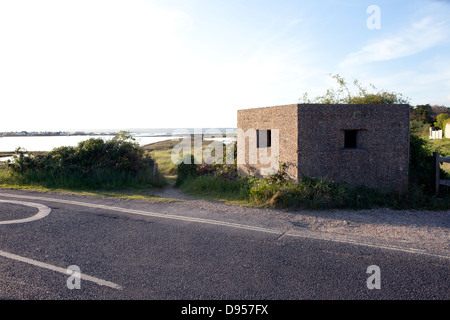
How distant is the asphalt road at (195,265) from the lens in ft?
11.2

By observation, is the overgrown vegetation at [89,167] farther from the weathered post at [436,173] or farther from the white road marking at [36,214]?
the weathered post at [436,173]

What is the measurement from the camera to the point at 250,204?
773 centimetres

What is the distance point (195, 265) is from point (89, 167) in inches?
341

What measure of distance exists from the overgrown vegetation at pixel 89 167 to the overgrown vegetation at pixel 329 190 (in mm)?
2546

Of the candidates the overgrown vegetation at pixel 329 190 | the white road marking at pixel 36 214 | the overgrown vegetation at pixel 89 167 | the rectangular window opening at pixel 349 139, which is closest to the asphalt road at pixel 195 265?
the white road marking at pixel 36 214

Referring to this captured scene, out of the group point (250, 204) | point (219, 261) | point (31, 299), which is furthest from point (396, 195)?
point (31, 299)

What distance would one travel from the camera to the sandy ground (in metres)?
5.00

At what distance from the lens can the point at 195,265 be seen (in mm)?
4094

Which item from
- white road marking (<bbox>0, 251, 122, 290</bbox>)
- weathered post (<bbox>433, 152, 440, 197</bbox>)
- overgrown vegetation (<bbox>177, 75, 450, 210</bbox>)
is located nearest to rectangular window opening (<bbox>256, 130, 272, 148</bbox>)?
overgrown vegetation (<bbox>177, 75, 450, 210</bbox>)

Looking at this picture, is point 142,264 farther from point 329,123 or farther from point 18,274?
point 329,123

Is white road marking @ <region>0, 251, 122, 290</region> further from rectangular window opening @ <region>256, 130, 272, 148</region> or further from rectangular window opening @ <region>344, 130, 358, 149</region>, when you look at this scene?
rectangular window opening @ <region>344, 130, 358, 149</region>

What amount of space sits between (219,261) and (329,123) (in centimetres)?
541

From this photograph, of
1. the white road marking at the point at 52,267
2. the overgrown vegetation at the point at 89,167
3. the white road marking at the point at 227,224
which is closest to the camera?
the white road marking at the point at 52,267

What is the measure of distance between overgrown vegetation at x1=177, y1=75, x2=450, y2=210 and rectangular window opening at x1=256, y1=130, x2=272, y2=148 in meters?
1.19
